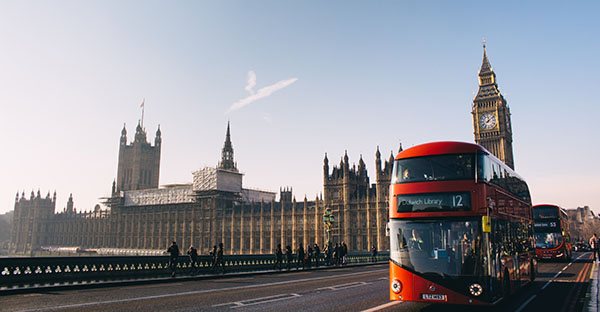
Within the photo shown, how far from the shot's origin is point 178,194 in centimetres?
11019

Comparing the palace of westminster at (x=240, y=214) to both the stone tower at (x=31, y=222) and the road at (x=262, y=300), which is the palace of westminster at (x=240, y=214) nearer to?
the stone tower at (x=31, y=222)

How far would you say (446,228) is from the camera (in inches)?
392

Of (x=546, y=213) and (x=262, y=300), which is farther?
(x=546, y=213)

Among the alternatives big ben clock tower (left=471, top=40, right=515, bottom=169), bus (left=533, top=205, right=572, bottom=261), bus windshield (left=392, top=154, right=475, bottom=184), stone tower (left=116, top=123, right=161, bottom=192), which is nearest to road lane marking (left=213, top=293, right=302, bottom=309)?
bus windshield (left=392, top=154, right=475, bottom=184)

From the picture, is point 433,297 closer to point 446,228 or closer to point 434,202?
point 446,228

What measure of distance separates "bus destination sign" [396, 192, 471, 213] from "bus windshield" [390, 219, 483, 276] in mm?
334

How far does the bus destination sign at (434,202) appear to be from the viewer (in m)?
10.1

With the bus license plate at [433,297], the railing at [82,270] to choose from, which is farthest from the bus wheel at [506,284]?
the railing at [82,270]

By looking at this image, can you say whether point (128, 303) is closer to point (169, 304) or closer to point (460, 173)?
point (169, 304)

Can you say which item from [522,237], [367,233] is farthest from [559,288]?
[367,233]

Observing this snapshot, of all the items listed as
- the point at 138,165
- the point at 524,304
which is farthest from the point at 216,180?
the point at 524,304

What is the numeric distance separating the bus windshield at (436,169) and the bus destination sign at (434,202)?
434mm

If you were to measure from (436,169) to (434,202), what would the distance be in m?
0.92

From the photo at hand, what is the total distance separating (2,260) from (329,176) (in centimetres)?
6910
